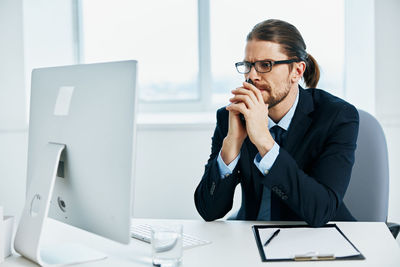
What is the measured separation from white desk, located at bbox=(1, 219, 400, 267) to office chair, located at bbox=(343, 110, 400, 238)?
324 mm

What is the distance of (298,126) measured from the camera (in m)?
1.57

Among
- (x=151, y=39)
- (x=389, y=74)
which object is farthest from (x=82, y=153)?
(x=151, y=39)

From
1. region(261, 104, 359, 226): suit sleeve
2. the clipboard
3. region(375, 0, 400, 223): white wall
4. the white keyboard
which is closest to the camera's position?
the clipboard

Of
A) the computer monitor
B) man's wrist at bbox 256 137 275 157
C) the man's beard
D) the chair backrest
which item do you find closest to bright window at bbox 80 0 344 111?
the chair backrest

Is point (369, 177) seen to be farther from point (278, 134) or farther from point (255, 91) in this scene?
point (255, 91)

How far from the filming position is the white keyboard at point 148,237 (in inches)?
46.2

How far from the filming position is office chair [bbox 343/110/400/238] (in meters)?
1.62

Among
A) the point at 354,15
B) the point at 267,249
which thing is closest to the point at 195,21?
the point at 354,15

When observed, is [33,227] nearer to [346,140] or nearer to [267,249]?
[267,249]

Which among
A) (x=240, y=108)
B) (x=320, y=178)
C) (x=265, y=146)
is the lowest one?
(x=320, y=178)

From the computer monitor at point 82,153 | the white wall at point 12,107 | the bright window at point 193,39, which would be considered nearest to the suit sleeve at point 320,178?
the computer monitor at point 82,153

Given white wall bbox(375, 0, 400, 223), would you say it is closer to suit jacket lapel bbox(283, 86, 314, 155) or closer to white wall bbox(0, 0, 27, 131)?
suit jacket lapel bbox(283, 86, 314, 155)

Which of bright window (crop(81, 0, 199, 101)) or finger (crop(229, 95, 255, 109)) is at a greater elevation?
bright window (crop(81, 0, 199, 101))

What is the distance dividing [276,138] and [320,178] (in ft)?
0.85
